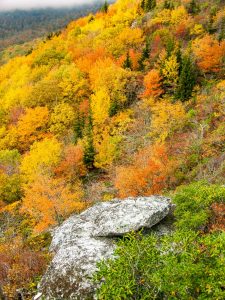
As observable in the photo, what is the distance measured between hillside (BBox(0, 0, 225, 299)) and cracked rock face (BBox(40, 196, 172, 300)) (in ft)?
3.53

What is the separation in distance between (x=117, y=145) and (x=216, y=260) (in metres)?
52.1

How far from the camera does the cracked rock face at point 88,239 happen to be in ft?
50.9

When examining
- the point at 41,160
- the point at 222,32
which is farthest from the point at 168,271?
the point at 222,32

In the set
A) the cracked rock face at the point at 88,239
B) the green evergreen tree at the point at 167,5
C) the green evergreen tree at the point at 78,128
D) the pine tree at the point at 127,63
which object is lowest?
the green evergreen tree at the point at 78,128

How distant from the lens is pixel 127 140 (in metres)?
63.8

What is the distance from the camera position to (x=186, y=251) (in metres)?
11.9

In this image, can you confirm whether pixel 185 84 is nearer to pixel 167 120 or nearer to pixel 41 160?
pixel 167 120

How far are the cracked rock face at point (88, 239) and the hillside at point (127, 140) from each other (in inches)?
42.4

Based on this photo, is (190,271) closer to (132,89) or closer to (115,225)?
(115,225)

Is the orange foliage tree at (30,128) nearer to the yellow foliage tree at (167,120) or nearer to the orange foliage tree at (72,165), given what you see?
the orange foliage tree at (72,165)

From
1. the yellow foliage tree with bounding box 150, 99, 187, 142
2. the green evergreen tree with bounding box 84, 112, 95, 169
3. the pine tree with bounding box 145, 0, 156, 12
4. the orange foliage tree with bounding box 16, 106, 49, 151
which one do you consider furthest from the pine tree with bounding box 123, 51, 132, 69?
the pine tree with bounding box 145, 0, 156, 12

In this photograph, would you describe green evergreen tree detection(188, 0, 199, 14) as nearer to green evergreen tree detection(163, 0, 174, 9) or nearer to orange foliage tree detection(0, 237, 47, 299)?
green evergreen tree detection(163, 0, 174, 9)

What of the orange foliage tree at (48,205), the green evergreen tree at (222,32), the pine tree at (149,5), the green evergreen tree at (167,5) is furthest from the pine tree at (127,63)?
the orange foliage tree at (48,205)

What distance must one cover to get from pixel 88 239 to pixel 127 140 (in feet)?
151
